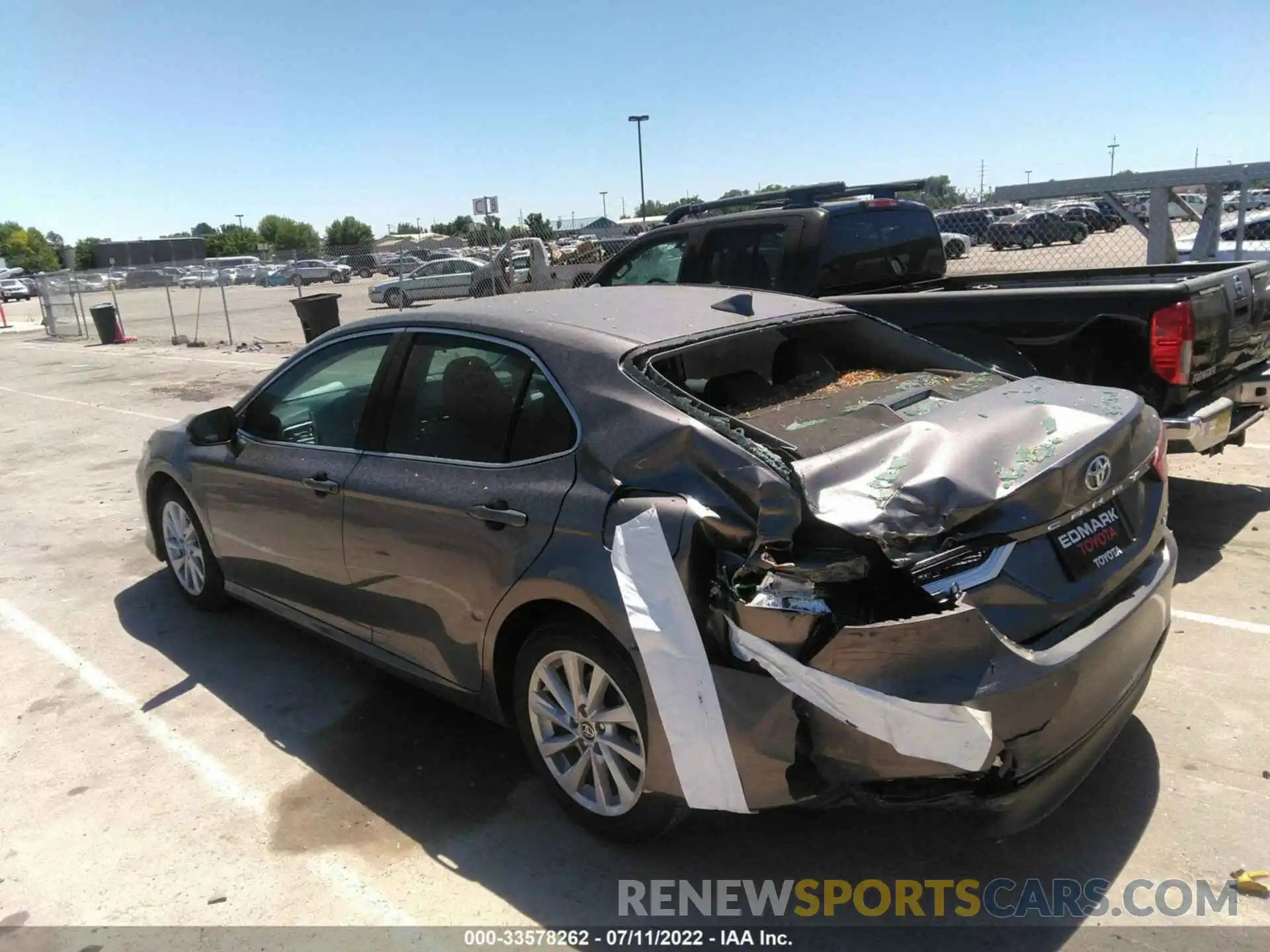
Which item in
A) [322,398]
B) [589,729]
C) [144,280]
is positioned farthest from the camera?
[144,280]

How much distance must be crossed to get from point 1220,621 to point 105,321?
87.1 ft

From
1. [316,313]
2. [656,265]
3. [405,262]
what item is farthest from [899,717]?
[405,262]

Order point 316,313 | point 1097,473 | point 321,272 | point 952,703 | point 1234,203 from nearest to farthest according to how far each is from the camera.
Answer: point 952,703, point 1097,473, point 1234,203, point 316,313, point 321,272

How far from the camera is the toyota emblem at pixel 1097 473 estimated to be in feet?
9.04

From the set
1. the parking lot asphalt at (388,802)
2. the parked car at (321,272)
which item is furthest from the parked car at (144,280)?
the parking lot asphalt at (388,802)

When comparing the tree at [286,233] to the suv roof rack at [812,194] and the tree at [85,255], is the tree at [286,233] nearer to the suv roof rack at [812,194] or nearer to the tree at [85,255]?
the tree at [85,255]

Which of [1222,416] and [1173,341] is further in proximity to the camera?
[1222,416]

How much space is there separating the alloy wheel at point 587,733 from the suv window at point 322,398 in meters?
1.46

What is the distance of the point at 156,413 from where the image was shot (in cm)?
1216

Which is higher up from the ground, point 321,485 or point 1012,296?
point 1012,296

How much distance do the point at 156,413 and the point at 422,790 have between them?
10.5 meters

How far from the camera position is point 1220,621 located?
427cm

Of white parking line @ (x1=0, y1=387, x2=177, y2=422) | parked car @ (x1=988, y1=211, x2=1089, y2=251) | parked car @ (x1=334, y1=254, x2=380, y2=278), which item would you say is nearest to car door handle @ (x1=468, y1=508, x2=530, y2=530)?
white parking line @ (x1=0, y1=387, x2=177, y2=422)

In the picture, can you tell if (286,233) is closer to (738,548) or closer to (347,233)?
(347,233)
